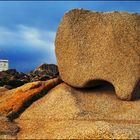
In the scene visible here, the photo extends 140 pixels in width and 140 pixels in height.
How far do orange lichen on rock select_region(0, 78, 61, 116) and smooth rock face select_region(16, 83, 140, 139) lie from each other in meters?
0.21

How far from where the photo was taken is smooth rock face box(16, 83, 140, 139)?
34.2 ft

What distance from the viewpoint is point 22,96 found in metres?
14.1

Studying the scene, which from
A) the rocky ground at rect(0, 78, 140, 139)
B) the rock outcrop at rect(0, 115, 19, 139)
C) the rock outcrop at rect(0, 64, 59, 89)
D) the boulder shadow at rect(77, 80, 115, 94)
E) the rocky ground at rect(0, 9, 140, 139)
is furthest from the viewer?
the rock outcrop at rect(0, 64, 59, 89)

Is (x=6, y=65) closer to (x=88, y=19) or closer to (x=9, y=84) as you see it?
(x=9, y=84)

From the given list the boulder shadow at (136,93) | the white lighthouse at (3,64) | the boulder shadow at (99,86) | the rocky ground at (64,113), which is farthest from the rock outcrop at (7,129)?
the white lighthouse at (3,64)

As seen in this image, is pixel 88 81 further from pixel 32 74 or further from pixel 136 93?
pixel 32 74

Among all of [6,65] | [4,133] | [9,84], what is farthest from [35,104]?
[6,65]

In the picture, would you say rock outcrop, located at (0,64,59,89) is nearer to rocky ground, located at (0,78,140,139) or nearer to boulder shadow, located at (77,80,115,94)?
rocky ground, located at (0,78,140,139)

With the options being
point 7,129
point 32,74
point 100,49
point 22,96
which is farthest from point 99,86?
point 32,74

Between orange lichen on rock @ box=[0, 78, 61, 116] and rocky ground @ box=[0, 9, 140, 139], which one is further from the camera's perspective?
orange lichen on rock @ box=[0, 78, 61, 116]

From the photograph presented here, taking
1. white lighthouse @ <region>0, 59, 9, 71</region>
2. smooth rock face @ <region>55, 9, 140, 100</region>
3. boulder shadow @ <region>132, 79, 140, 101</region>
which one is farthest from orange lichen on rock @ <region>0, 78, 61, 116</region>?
white lighthouse @ <region>0, 59, 9, 71</region>

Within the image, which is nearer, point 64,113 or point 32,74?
point 64,113

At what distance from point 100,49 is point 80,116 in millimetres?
2211

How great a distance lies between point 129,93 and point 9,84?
533 centimetres
